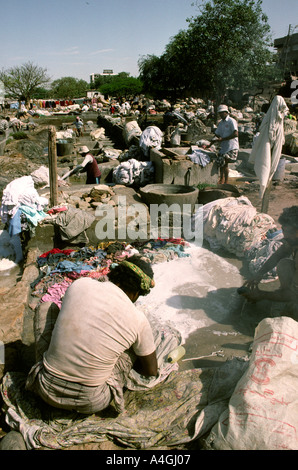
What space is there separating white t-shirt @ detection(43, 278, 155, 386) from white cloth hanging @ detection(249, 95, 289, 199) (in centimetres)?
441

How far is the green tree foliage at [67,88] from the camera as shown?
61.2 m

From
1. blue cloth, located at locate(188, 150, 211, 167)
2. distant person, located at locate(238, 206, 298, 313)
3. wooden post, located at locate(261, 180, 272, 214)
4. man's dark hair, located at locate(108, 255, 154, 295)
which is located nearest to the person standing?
blue cloth, located at locate(188, 150, 211, 167)

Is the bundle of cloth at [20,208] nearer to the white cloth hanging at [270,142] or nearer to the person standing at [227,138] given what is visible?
the white cloth hanging at [270,142]

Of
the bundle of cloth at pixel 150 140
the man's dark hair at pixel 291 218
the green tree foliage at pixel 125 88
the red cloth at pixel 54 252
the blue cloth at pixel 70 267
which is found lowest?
the blue cloth at pixel 70 267

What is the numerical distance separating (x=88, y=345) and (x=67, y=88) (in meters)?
67.7

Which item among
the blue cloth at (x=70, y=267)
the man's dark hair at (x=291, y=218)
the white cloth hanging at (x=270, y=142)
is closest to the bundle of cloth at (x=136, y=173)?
the white cloth hanging at (x=270, y=142)

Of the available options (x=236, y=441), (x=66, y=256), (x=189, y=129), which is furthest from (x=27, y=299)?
(x=189, y=129)

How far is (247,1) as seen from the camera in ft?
62.0

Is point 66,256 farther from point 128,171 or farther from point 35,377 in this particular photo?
point 128,171

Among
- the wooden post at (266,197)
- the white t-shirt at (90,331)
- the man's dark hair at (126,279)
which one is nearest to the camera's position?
the white t-shirt at (90,331)

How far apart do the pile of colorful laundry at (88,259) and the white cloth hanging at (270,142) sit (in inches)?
72.4

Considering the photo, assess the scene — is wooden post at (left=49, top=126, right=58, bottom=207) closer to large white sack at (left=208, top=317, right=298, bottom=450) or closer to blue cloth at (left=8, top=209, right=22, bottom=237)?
blue cloth at (left=8, top=209, right=22, bottom=237)

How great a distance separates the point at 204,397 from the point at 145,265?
3.31 feet

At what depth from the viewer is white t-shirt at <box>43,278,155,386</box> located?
1915mm
